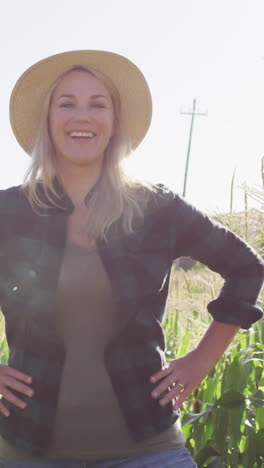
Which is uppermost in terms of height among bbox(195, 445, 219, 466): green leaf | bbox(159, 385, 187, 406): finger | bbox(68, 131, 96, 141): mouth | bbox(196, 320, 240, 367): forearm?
bbox(68, 131, 96, 141): mouth

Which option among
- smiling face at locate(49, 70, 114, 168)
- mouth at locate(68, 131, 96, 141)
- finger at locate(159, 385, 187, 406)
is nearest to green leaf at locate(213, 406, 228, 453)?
finger at locate(159, 385, 187, 406)

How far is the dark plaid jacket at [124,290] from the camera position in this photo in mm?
2400

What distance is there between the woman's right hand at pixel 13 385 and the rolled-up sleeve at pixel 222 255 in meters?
0.71

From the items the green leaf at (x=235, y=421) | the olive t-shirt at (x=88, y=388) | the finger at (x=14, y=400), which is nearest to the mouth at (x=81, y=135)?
the olive t-shirt at (x=88, y=388)

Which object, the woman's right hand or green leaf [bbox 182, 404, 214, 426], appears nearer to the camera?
the woman's right hand

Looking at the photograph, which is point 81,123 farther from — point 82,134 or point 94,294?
point 94,294

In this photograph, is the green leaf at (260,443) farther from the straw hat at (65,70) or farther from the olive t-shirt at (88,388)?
the straw hat at (65,70)

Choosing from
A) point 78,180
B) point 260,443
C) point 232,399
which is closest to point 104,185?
point 78,180

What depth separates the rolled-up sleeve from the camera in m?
2.65

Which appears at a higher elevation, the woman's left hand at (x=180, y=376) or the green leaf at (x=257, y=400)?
the woman's left hand at (x=180, y=376)

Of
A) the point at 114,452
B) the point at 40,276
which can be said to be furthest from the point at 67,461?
the point at 40,276

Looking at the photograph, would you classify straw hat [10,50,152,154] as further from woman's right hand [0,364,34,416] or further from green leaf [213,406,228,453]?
green leaf [213,406,228,453]

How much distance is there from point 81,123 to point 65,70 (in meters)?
0.41

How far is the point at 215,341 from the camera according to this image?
2697 millimetres
